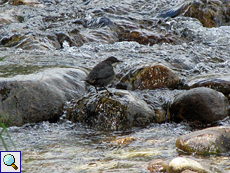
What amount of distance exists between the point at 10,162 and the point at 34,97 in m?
2.47

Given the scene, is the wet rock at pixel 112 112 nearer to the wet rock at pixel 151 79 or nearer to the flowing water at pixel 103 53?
the flowing water at pixel 103 53

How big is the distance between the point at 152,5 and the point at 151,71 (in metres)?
8.04

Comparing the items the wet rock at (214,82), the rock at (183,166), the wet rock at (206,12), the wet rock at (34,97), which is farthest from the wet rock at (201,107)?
the wet rock at (206,12)

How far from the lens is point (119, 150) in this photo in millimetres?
4137

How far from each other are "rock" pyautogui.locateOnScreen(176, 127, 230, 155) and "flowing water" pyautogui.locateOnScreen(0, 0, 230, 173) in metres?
0.11

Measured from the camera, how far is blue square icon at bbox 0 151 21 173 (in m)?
2.99

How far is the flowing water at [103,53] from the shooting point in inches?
151

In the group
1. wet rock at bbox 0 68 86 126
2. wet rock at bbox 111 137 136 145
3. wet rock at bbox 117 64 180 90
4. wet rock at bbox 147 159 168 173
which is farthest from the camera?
wet rock at bbox 117 64 180 90

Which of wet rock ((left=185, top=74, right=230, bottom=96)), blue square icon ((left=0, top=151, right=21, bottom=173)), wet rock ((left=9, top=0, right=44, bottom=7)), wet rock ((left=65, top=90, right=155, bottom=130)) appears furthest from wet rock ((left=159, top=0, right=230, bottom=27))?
blue square icon ((left=0, top=151, right=21, bottom=173))

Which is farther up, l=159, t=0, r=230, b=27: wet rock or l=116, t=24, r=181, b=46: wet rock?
l=159, t=0, r=230, b=27: wet rock

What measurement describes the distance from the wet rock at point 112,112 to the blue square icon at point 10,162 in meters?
2.21

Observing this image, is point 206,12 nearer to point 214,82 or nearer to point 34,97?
point 214,82

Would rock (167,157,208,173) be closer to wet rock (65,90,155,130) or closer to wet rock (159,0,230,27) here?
wet rock (65,90,155,130)

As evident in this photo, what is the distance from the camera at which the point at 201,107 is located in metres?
5.59
